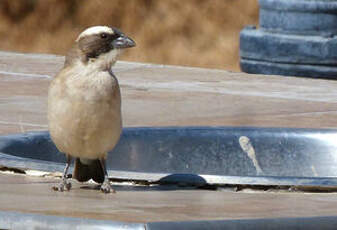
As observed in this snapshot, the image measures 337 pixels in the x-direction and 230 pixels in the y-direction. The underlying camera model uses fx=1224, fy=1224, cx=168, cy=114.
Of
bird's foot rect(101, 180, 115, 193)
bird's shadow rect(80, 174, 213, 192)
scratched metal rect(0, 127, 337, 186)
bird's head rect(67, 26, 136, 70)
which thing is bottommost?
scratched metal rect(0, 127, 337, 186)

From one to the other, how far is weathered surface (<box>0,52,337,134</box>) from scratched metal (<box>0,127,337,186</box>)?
69cm

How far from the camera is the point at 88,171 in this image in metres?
4.76

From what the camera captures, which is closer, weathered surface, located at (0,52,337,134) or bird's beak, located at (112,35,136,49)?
bird's beak, located at (112,35,136,49)

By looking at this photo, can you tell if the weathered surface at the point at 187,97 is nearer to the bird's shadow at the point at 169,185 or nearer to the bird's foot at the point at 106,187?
the bird's shadow at the point at 169,185

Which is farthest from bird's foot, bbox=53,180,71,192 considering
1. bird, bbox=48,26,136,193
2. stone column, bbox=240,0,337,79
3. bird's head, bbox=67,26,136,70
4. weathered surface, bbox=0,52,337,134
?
stone column, bbox=240,0,337,79

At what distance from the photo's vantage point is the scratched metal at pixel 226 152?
5.79 metres

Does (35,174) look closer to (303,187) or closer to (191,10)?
(303,187)

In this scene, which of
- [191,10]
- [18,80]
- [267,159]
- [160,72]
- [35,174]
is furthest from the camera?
[191,10]

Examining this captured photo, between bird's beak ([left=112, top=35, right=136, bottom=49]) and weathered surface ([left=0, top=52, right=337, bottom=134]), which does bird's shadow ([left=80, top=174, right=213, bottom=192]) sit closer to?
bird's beak ([left=112, top=35, right=136, bottom=49])

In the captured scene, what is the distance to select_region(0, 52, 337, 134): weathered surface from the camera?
6816 mm

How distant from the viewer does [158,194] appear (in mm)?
4602

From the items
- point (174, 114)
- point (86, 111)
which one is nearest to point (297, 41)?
point (174, 114)

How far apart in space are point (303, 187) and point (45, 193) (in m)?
0.97

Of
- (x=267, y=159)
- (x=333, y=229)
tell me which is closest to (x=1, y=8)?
(x=267, y=159)
